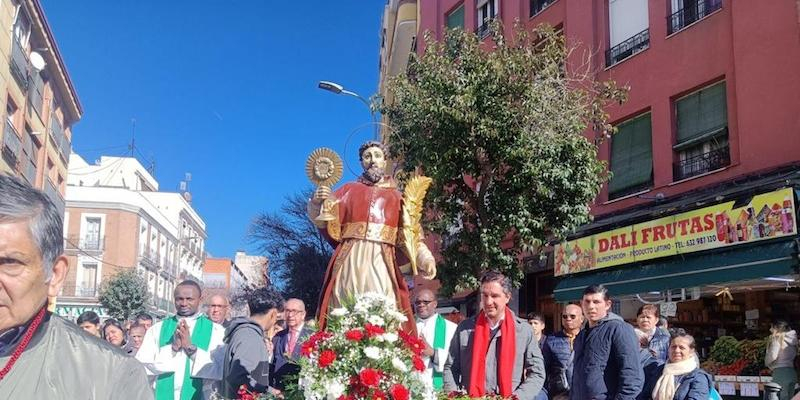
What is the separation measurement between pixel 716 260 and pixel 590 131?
16.6ft

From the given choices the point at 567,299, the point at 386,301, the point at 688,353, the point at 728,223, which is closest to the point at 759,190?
the point at 728,223

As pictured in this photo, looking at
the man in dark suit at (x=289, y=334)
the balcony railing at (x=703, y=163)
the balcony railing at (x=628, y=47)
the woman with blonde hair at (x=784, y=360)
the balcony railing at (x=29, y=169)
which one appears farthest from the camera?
the balcony railing at (x=29, y=169)

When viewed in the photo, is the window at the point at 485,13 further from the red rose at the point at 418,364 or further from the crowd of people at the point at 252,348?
the red rose at the point at 418,364

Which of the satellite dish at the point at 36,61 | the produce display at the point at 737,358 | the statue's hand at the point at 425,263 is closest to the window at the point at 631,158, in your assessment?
the produce display at the point at 737,358

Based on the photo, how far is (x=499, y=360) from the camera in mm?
5043

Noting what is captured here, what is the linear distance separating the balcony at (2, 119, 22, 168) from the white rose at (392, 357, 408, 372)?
2433 cm

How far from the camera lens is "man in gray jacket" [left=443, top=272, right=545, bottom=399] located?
5016 mm

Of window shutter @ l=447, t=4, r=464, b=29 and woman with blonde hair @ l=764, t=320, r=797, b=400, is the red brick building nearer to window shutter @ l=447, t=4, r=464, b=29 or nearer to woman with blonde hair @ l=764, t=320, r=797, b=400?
woman with blonde hair @ l=764, t=320, r=797, b=400

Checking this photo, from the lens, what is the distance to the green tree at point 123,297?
3978cm

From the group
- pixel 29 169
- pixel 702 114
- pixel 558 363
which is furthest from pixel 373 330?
pixel 29 169

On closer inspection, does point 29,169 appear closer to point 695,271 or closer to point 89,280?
point 89,280

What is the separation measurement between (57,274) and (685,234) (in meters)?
11.8

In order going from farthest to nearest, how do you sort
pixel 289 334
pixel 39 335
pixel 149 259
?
pixel 149 259 → pixel 289 334 → pixel 39 335

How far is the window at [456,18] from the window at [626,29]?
688cm
